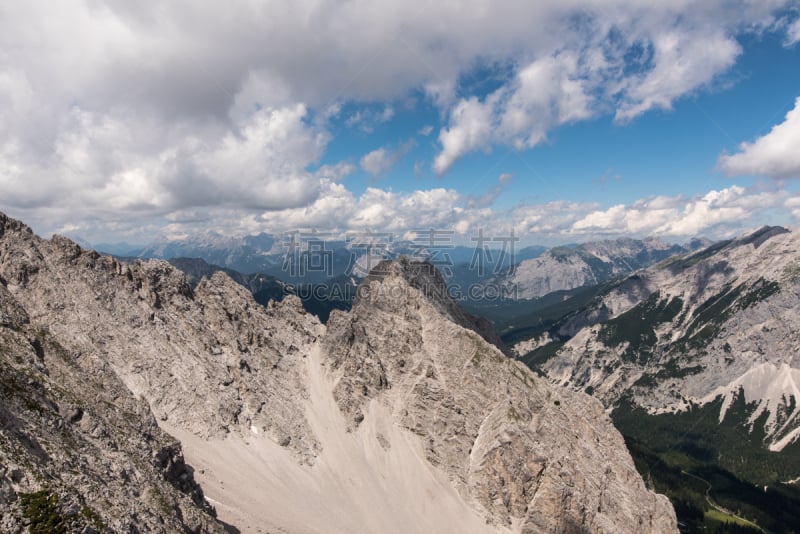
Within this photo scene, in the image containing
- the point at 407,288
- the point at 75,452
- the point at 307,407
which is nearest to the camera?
the point at 75,452

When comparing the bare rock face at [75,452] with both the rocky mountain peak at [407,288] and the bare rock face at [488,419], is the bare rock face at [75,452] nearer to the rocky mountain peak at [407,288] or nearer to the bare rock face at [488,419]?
the bare rock face at [488,419]

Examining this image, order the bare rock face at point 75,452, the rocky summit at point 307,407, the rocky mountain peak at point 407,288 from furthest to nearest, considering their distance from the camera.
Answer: the rocky mountain peak at point 407,288 → the rocky summit at point 307,407 → the bare rock face at point 75,452

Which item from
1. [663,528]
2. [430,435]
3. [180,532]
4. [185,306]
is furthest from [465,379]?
[180,532]

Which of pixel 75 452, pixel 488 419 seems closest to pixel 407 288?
pixel 488 419

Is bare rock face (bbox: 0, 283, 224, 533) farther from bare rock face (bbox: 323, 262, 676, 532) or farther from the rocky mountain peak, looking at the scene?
the rocky mountain peak

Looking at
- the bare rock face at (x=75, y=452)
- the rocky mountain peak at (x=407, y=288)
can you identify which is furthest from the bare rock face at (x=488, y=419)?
the bare rock face at (x=75, y=452)

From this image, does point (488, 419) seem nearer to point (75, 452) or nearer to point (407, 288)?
point (407, 288)

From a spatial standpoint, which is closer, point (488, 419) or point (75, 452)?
point (75, 452)

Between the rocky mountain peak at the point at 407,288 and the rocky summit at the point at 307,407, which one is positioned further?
the rocky mountain peak at the point at 407,288

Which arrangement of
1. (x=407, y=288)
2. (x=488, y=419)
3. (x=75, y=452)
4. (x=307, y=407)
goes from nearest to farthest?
(x=75, y=452) → (x=307, y=407) → (x=488, y=419) → (x=407, y=288)
